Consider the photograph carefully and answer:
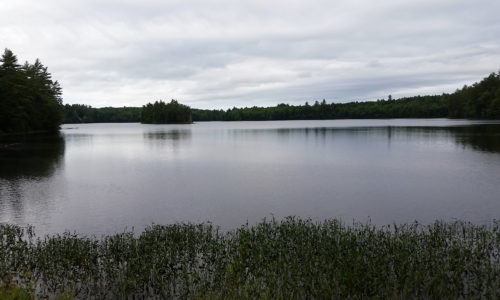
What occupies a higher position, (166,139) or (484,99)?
(484,99)

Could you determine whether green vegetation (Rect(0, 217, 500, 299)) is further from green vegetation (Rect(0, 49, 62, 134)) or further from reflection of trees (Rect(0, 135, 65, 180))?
green vegetation (Rect(0, 49, 62, 134))

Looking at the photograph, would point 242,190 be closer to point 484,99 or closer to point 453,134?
point 453,134

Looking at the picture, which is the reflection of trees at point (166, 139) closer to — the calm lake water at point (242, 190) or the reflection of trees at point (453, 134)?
the calm lake water at point (242, 190)

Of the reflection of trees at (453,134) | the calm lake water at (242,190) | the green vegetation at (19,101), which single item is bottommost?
the calm lake water at (242,190)

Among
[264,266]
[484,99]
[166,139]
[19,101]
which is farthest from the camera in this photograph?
[484,99]

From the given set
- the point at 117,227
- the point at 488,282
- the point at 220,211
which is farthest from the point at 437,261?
the point at 117,227

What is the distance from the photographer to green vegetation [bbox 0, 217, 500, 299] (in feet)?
37.8

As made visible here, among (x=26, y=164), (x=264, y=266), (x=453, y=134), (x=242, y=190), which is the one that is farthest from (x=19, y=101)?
(x=453, y=134)

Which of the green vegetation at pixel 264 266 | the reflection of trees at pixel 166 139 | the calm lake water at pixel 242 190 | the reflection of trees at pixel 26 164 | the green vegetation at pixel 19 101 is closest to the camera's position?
the green vegetation at pixel 264 266

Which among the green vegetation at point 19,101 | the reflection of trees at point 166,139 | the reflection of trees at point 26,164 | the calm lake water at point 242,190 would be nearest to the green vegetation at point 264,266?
the calm lake water at point 242,190

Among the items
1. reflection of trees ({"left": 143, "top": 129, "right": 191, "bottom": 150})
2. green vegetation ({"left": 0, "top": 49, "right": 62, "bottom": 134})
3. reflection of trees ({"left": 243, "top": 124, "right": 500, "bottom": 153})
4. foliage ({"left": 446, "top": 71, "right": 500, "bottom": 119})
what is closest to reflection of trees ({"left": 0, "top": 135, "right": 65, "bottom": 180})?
reflection of trees ({"left": 143, "top": 129, "right": 191, "bottom": 150})

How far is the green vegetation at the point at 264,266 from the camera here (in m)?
11.5

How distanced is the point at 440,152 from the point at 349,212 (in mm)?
34413

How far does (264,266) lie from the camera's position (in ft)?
43.5
